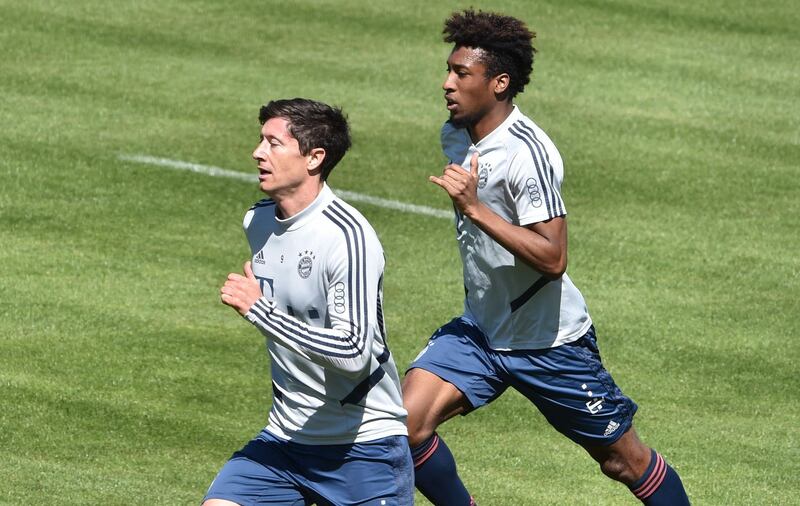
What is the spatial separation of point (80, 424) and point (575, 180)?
6.30 metres

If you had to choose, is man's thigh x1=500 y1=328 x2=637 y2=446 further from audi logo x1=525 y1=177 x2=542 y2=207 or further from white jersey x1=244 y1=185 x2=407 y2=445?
white jersey x1=244 y1=185 x2=407 y2=445

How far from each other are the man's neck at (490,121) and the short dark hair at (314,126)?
135cm

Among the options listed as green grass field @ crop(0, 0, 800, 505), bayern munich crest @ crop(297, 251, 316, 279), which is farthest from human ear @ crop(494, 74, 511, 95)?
green grass field @ crop(0, 0, 800, 505)

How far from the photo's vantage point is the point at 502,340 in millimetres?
7805

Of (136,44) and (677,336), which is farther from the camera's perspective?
(136,44)

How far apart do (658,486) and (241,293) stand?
2809 millimetres

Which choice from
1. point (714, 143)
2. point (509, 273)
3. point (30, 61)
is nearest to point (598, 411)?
point (509, 273)

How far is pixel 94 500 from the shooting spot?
8.25m

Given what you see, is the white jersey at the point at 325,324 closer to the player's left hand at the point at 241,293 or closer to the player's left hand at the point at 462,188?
the player's left hand at the point at 241,293

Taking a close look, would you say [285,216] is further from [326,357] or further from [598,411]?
[598,411]

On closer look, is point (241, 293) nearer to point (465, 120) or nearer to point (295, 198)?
point (295, 198)

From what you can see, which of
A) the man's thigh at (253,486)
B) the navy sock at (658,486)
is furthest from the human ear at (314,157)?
the navy sock at (658,486)

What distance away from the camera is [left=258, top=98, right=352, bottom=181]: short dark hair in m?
6.44

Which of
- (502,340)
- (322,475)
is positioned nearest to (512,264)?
(502,340)
